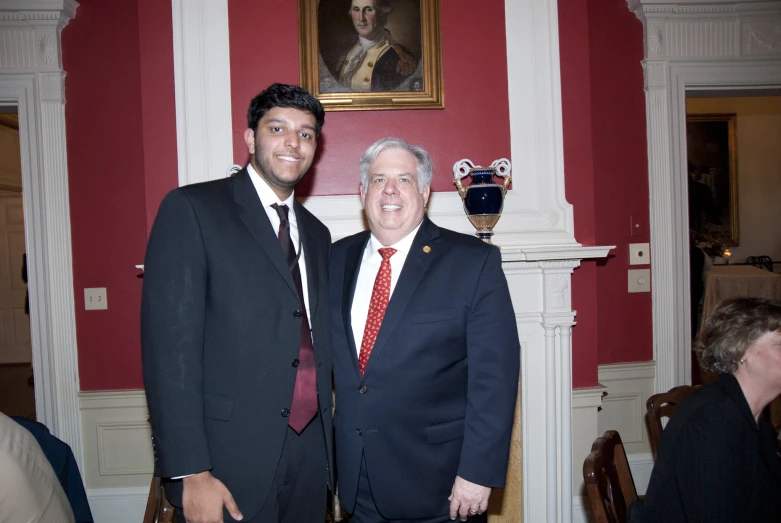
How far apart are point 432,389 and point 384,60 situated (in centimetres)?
181

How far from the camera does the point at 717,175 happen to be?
5820mm

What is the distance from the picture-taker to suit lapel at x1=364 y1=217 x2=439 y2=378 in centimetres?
156

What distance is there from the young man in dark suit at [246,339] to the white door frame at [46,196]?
7.14 feet

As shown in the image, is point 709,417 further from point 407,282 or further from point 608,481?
point 407,282

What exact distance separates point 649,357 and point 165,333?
3.12m

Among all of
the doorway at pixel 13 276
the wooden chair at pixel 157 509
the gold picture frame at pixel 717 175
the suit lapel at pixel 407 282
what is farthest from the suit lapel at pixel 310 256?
the doorway at pixel 13 276

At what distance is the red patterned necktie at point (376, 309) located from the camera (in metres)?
1.60

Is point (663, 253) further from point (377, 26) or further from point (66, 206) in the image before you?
point (66, 206)

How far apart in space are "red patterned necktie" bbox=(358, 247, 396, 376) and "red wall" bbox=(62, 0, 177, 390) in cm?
215

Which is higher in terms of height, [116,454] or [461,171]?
[461,171]

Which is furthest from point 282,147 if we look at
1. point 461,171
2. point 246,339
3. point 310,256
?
point 461,171

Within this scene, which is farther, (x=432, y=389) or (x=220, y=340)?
(x=432, y=389)

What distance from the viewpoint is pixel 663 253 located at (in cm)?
342

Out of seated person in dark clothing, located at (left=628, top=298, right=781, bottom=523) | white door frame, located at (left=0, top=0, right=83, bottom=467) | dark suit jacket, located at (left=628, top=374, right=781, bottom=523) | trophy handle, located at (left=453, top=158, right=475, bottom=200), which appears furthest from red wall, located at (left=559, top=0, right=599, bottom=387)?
white door frame, located at (left=0, top=0, right=83, bottom=467)
